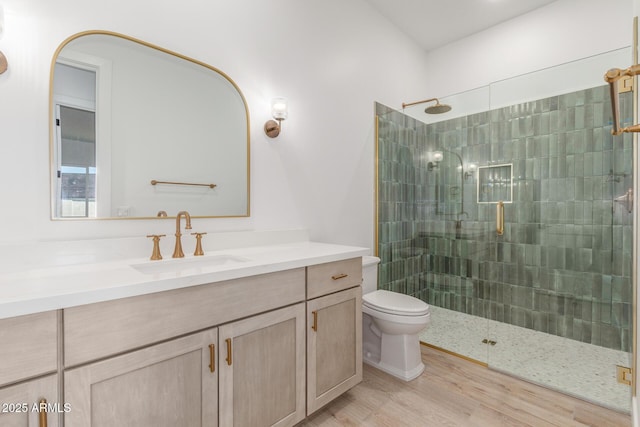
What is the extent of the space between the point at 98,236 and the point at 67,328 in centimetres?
62

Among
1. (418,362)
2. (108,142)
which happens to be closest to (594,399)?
(418,362)

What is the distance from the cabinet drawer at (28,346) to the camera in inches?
28.9

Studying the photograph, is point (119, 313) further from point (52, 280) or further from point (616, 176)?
point (616, 176)

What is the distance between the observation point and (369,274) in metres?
2.40

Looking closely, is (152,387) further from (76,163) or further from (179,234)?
(76,163)

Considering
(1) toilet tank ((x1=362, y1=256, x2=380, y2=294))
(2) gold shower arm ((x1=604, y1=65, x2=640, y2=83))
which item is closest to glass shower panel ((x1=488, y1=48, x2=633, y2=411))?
(1) toilet tank ((x1=362, y1=256, x2=380, y2=294))

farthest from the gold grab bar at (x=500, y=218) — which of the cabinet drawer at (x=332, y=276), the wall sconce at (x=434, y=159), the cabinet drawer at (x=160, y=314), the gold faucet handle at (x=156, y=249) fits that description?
the gold faucet handle at (x=156, y=249)

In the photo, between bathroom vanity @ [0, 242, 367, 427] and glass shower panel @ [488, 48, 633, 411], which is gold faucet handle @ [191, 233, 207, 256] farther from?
glass shower panel @ [488, 48, 633, 411]

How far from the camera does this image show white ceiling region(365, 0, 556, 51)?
105 inches

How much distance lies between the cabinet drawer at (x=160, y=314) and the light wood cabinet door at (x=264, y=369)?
7 centimetres

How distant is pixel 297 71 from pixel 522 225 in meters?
2.19

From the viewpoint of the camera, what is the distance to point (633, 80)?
164 centimetres

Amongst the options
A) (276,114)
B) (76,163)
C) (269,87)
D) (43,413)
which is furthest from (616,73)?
(76,163)

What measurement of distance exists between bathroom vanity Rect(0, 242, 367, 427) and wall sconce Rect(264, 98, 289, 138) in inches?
32.1
